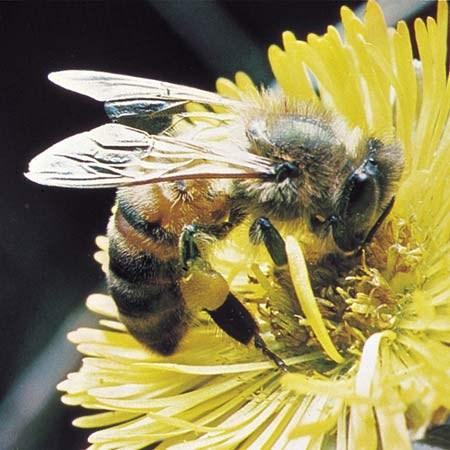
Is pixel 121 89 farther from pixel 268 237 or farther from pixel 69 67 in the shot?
pixel 69 67

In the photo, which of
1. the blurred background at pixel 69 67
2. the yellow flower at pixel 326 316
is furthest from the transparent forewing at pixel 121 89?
the blurred background at pixel 69 67

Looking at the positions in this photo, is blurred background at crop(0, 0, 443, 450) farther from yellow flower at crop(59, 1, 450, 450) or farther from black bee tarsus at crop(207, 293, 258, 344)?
black bee tarsus at crop(207, 293, 258, 344)

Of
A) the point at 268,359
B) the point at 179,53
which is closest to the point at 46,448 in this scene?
the point at 268,359

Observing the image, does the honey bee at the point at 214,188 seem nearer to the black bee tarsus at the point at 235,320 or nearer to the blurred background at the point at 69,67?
the black bee tarsus at the point at 235,320

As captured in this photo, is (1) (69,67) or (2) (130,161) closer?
(2) (130,161)

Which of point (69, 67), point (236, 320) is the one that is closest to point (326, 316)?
point (236, 320)

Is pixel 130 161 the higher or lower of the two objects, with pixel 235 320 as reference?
higher
